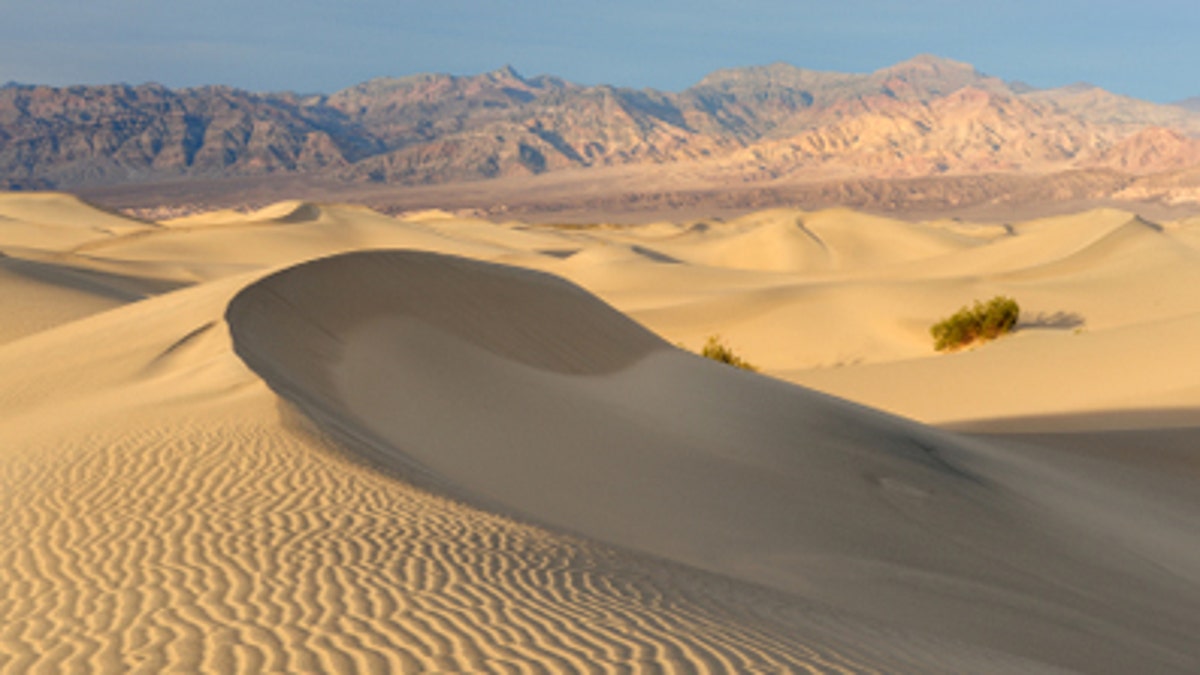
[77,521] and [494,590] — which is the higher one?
[494,590]

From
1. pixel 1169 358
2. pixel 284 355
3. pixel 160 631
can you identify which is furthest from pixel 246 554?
pixel 1169 358

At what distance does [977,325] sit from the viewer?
98.6 feet

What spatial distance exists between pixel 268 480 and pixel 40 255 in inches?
1533

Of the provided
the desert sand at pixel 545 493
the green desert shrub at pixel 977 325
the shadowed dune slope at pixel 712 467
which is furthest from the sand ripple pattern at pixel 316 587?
the green desert shrub at pixel 977 325

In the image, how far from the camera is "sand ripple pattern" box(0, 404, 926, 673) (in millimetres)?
4676

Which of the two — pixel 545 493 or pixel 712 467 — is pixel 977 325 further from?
pixel 545 493

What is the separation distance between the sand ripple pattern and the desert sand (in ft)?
0.08

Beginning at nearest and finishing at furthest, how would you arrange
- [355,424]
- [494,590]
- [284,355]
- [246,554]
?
1. [494,590]
2. [246,554]
3. [355,424]
4. [284,355]

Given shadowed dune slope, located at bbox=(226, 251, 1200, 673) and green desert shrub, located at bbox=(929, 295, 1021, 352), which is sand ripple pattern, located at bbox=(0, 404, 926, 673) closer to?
shadowed dune slope, located at bbox=(226, 251, 1200, 673)

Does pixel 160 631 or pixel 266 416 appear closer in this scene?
pixel 160 631

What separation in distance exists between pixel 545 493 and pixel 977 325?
2287 centimetres

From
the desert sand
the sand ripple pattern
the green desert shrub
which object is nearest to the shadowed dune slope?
the desert sand

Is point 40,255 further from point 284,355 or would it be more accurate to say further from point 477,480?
point 477,480

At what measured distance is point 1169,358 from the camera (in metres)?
21.8
